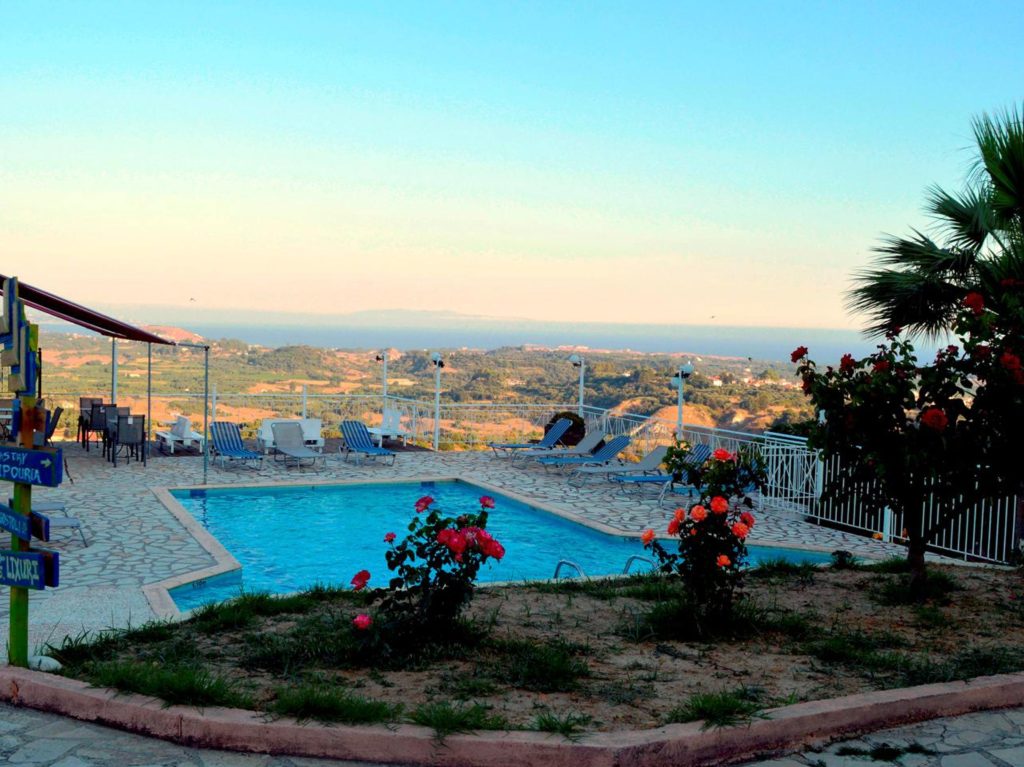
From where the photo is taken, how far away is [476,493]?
1280 centimetres

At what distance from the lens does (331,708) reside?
3498 mm

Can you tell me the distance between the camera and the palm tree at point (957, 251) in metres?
7.32

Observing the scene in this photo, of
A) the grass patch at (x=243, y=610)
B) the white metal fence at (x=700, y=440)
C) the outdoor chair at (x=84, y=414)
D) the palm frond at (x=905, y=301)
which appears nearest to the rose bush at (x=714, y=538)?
the white metal fence at (x=700, y=440)

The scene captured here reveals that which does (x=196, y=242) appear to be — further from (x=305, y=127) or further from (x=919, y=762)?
(x=919, y=762)

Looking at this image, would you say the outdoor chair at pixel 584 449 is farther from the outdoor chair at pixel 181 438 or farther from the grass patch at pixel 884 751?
the grass patch at pixel 884 751

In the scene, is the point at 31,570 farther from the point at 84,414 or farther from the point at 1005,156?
the point at 84,414

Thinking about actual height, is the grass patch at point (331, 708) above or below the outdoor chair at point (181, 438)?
above

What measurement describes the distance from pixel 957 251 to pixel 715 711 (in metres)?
6.18

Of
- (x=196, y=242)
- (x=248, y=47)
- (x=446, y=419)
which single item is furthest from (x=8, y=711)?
(x=196, y=242)

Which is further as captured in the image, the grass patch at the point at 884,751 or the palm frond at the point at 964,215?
the palm frond at the point at 964,215

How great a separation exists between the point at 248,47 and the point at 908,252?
1495cm

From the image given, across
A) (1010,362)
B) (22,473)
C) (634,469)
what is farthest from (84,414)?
(1010,362)

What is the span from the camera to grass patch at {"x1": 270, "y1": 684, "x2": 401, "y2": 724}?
11.3 feet

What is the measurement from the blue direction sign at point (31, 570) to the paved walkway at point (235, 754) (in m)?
0.53
